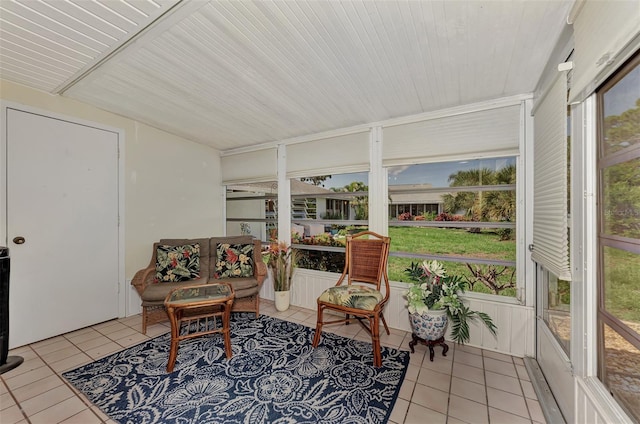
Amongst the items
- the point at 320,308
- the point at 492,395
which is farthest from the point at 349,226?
the point at 492,395

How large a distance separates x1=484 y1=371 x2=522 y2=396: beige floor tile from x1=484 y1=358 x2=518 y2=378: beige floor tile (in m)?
0.05

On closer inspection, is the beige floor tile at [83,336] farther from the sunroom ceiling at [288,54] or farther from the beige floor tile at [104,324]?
the sunroom ceiling at [288,54]

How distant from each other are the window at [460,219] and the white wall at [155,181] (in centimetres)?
297

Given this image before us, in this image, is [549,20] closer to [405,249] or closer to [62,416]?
[405,249]

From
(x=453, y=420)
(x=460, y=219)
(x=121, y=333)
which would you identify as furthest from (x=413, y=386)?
(x=121, y=333)

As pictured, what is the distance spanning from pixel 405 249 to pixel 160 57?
2.89 metres

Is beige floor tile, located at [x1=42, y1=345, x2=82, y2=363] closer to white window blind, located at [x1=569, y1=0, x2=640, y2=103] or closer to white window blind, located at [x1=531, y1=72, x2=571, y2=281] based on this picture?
white window blind, located at [x1=531, y1=72, x2=571, y2=281]

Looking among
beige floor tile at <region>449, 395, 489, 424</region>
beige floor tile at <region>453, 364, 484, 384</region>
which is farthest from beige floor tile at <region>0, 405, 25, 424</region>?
beige floor tile at <region>453, 364, 484, 384</region>

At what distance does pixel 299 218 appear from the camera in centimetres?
364

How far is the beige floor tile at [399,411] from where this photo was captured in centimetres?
152

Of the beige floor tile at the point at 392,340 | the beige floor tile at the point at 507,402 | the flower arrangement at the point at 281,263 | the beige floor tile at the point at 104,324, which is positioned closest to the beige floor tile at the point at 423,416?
the beige floor tile at the point at 507,402

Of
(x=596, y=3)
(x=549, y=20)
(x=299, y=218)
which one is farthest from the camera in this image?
(x=299, y=218)

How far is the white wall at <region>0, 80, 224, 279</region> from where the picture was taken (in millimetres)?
2793

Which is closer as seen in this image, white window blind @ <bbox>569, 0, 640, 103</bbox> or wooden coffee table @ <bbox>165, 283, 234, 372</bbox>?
white window blind @ <bbox>569, 0, 640, 103</bbox>
